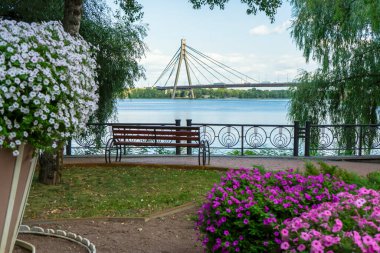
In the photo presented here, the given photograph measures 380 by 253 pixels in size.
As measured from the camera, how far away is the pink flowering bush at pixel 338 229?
2.37m

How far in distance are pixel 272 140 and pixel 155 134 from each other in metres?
3.82

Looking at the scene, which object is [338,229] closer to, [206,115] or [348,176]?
[348,176]

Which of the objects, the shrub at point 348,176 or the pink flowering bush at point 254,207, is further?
the shrub at point 348,176

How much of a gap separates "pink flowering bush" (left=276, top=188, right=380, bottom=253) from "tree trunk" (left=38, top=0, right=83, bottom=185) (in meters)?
5.68

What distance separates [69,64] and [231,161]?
8201 millimetres

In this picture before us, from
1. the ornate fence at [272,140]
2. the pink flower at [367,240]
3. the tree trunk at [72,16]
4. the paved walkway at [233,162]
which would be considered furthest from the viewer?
the ornate fence at [272,140]

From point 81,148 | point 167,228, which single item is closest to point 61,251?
point 167,228

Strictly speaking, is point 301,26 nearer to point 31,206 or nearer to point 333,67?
point 333,67

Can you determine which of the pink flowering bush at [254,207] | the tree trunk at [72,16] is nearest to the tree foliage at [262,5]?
the tree trunk at [72,16]

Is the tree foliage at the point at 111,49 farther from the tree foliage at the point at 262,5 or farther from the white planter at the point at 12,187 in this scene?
the white planter at the point at 12,187

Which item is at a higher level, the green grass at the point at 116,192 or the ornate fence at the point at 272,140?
the ornate fence at the point at 272,140

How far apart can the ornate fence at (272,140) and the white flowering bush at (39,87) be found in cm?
884

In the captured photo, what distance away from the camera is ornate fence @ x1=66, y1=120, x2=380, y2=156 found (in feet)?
42.1

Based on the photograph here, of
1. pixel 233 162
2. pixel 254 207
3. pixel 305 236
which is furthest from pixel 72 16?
pixel 305 236
